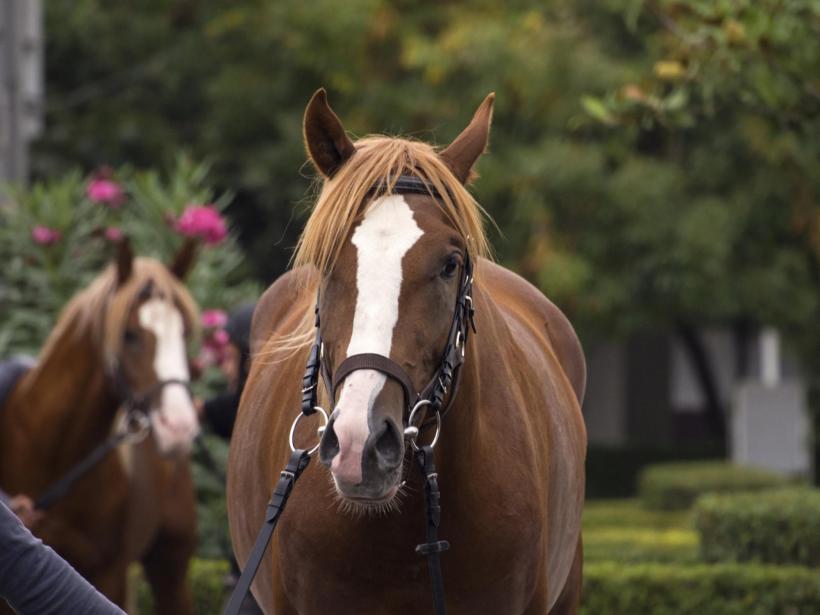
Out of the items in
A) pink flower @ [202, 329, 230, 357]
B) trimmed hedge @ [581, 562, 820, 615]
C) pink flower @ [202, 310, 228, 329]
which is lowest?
trimmed hedge @ [581, 562, 820, 615]

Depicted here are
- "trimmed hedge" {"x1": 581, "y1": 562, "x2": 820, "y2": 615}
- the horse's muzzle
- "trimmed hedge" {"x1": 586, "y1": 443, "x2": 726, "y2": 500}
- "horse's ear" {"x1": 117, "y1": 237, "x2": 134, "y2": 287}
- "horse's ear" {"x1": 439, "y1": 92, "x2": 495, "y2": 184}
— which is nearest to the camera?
the horse's muzzle

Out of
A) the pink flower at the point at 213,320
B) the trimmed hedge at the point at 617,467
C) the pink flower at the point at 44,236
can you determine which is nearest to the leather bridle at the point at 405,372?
the pink flower at the point at 213,320

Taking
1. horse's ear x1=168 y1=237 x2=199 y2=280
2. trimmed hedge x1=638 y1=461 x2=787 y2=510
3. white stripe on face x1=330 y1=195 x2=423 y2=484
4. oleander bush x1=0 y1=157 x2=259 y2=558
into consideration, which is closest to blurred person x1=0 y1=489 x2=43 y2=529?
horse's ear x1=168 y1=237 x2=199 y2=280

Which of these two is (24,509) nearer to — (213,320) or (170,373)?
(170,373)

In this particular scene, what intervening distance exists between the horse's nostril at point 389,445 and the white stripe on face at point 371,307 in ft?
0.20

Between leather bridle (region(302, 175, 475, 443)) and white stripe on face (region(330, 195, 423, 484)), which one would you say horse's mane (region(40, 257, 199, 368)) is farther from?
white stripe on face (region(330, 195, 423, 484))

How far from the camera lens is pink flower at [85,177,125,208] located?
35.8 ft

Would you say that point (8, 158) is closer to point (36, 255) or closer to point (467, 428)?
point (36, 255)

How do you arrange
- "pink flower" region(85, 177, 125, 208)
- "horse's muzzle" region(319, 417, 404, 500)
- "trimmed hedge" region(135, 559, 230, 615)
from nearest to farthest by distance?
"horse's muzzle" region(319, 417, 404, 500)
"trimmed hedge" region(135, 559, 230, 615)
"pink flower" region(85, 177, 125, 208)

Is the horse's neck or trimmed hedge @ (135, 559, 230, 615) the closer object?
the horse's neck

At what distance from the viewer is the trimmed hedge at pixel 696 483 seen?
18.0 meters

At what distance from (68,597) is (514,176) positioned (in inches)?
514

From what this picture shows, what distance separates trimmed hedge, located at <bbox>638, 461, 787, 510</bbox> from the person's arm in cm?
1504

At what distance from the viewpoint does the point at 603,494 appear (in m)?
25.3
